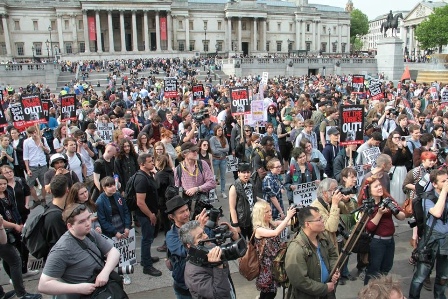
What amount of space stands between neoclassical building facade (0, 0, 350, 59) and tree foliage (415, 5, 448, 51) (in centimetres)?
1864

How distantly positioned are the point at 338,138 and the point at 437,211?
388 centimetres

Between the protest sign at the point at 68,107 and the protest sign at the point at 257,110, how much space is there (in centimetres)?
544

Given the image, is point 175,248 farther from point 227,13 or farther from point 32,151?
point 227,13

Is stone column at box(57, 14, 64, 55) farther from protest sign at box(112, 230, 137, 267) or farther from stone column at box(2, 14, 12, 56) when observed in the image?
protest sign at box(112, 230, 137, 267)

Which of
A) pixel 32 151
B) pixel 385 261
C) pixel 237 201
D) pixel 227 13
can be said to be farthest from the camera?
pixel 227 13

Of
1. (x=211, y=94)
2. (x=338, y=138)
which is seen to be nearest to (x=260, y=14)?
(x=211, y=94)

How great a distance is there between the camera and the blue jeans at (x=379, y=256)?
5023 mm

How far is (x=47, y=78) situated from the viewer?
141 feet

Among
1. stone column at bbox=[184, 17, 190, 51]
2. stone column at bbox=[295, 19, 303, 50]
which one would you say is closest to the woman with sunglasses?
stone column at bbox=[184, 17, 190, 51]

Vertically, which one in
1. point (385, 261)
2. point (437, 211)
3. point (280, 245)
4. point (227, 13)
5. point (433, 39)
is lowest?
point (385, 261)

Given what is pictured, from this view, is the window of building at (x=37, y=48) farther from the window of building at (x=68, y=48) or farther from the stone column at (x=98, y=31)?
the stone column at (x=98, y=31)

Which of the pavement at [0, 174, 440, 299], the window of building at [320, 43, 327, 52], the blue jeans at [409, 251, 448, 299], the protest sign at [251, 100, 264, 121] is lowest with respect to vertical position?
the pavement at [0, 174, 440, 299]

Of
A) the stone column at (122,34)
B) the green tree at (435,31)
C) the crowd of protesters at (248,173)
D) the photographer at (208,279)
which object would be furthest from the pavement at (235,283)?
the green tree at (435,31)

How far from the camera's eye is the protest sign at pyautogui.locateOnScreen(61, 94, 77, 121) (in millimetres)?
11852
